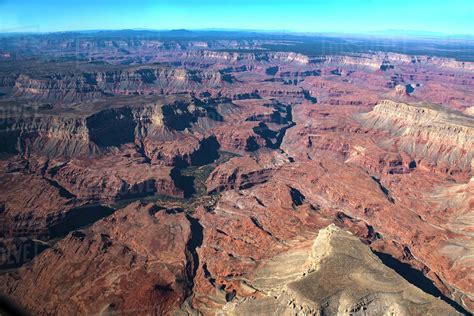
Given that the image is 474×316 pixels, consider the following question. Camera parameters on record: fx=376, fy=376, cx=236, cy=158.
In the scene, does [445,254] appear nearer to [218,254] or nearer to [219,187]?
[218,254]

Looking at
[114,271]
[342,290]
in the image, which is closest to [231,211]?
[114,271]

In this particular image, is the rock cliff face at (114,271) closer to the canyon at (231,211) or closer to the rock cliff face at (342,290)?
the canyon at (231,211)

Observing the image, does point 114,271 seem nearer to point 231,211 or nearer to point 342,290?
point 231,211

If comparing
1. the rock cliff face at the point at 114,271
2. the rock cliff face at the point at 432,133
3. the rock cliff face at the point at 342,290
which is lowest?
the rock cliff face at the point at 114,271

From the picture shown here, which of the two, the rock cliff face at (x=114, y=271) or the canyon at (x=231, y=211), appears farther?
the rock cliff face at (x=114, y=271)

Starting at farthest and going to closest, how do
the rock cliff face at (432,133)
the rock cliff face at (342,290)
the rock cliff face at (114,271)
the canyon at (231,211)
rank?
the rock cliff face at (432,133), the rock cliff face at (114,271), the canyon at (231,211), the rock cliff face at (342,290)

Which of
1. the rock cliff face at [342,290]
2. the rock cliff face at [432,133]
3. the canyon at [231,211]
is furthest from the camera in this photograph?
the rock cliff face at [432,133]


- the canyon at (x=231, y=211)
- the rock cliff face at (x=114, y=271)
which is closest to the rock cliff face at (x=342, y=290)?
the canyon at (x=231, y=211)
